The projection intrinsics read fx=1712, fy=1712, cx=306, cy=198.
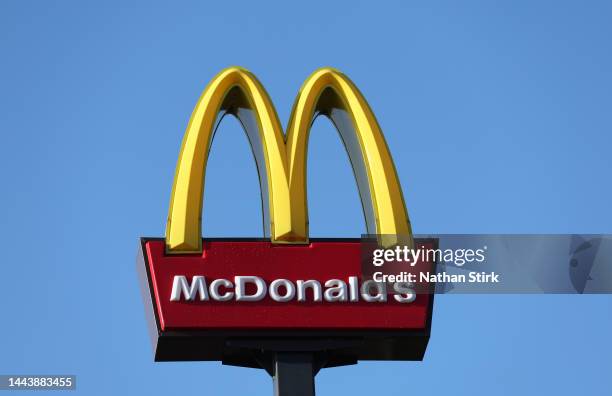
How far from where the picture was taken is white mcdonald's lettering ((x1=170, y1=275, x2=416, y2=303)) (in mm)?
28562

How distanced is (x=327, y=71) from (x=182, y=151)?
3135 millimetres

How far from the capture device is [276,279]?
28.9m

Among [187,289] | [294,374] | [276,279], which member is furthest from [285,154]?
[294,374]

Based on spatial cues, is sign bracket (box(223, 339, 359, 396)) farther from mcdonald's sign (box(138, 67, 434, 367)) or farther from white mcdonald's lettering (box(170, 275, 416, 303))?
white mcdonald's lettering (box(170, 275, 416, 303))

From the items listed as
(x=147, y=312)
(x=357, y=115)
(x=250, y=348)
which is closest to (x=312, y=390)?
(x=250, y=348)

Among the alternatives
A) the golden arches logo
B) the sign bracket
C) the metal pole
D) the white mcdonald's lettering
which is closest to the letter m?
the white mcdonald's lettering

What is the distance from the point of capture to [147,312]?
29.0 metres

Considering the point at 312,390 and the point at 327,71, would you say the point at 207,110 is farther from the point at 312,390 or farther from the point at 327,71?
the point at 312,390

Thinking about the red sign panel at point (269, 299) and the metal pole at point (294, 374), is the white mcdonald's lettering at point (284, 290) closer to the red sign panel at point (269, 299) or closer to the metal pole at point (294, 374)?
the red sign panel at point (269, 299)

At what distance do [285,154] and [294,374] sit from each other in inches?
155

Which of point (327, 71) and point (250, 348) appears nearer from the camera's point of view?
point (250, 348)

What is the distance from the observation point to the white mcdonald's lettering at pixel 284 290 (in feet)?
93.7

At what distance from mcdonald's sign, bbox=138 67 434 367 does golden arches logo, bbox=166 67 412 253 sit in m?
0.02

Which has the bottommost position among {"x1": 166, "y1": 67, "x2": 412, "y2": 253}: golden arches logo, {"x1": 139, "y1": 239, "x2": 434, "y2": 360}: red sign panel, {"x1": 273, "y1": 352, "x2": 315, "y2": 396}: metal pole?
{"x1": 273, "y1": 352, "x2": 315, "y2": 396}: metal pole
